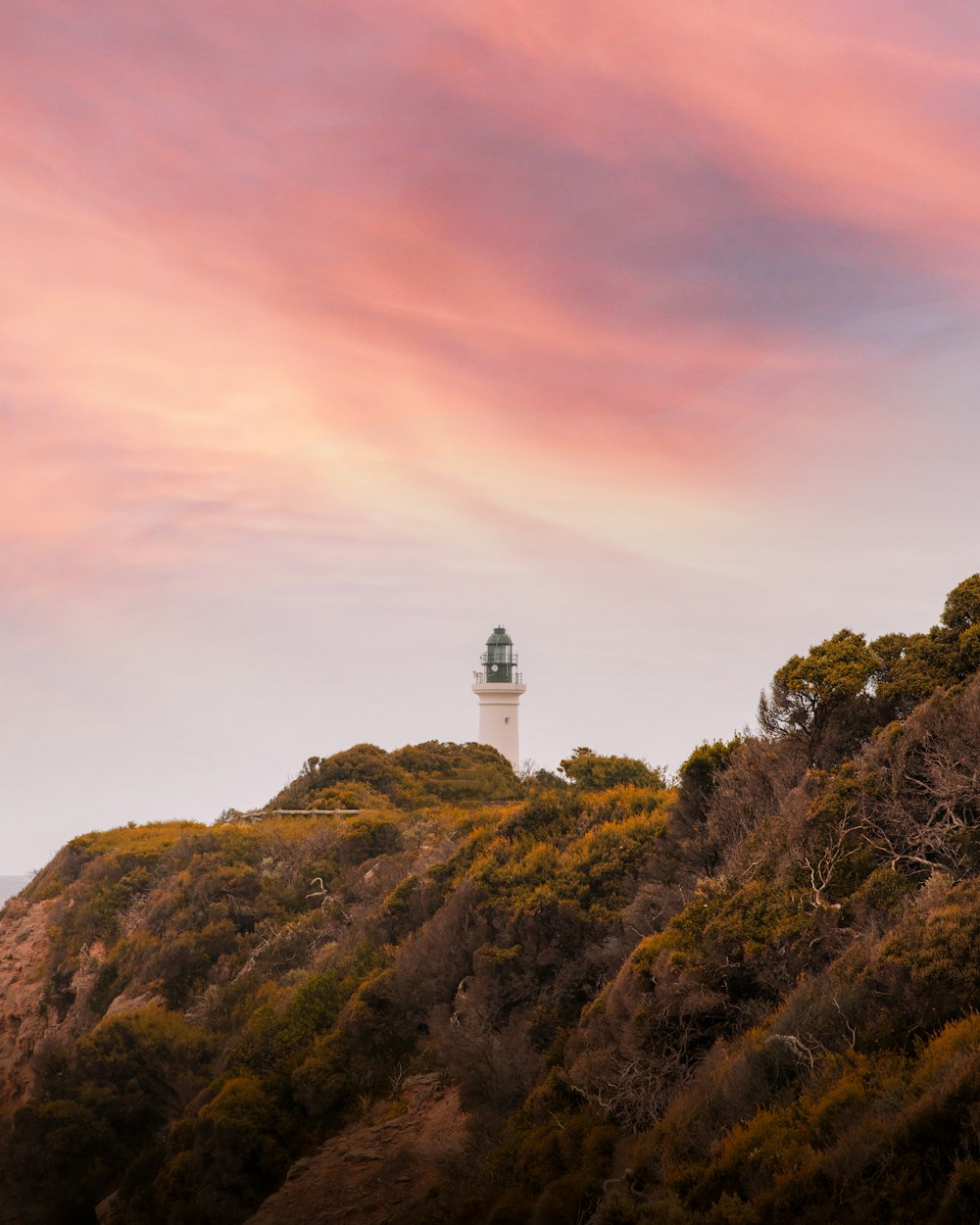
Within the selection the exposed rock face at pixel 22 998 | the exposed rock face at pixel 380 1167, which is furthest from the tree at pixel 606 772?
the exposed rock face at pixel 22 998

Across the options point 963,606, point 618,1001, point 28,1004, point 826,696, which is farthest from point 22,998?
point 963,606

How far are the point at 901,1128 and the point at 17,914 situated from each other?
36.3m

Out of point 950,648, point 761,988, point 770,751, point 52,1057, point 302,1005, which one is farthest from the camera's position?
point 52,1057

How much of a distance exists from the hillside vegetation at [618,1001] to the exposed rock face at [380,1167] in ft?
1.09

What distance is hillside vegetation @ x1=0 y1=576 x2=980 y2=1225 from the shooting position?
35.0ft

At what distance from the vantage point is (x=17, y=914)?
1508 inches

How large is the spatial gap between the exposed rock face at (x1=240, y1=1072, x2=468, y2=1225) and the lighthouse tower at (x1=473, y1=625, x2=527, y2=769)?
34.3 metres

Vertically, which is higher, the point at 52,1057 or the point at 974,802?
the point at 974,802

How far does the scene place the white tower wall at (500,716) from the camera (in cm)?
5266

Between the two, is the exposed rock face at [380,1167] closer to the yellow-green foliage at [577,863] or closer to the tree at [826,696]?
the yellow-green foliage at [577,863]

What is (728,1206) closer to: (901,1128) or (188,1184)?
(901,1128)

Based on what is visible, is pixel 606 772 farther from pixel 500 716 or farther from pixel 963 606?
pixel 500 716

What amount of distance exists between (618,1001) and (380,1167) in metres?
4.70

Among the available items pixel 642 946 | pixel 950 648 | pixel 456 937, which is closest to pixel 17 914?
pixel 456 937
